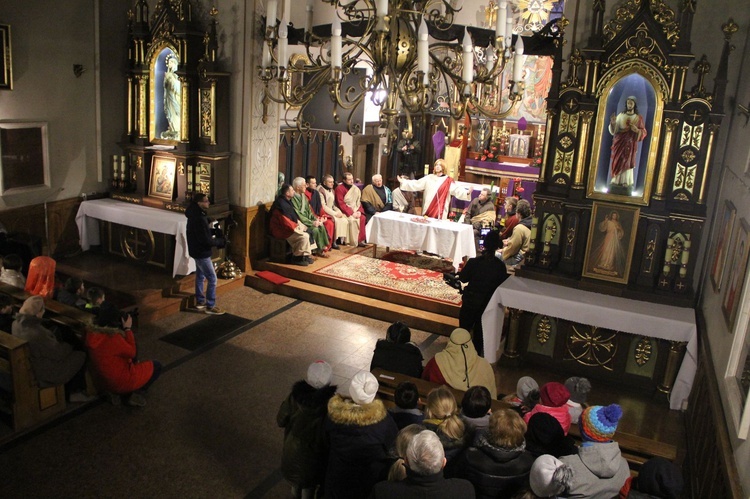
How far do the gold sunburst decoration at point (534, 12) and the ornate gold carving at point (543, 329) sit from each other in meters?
10.7

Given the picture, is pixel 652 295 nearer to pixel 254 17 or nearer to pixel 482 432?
pixel 482 432

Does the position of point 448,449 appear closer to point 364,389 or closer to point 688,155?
point 364,389

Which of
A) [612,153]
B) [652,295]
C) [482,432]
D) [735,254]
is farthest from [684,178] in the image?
[482,432]

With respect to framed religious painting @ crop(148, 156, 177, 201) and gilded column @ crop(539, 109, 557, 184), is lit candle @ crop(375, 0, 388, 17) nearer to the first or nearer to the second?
gilded column @ crop(539, 109, 557, 184)

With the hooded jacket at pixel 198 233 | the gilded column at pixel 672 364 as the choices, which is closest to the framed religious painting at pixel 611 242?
the gilded column at pixel 672 364

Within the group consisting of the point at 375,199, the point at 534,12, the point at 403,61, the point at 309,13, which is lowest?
the point at 375,199

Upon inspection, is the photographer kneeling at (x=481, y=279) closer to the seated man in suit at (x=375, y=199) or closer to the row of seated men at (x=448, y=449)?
the row of seated men at (x=448, y=449)

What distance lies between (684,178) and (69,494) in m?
6.86

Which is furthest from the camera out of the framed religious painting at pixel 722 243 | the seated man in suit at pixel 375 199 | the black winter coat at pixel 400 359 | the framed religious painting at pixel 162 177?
the seated man in suit at pixel 375 199

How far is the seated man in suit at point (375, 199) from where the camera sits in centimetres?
1259

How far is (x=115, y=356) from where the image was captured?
619 cm

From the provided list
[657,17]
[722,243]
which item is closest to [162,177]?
[657,17]

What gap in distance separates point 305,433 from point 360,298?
5.27 meters

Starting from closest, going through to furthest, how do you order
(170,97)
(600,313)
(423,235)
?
(600,313) → (170,97) → (423,235)
